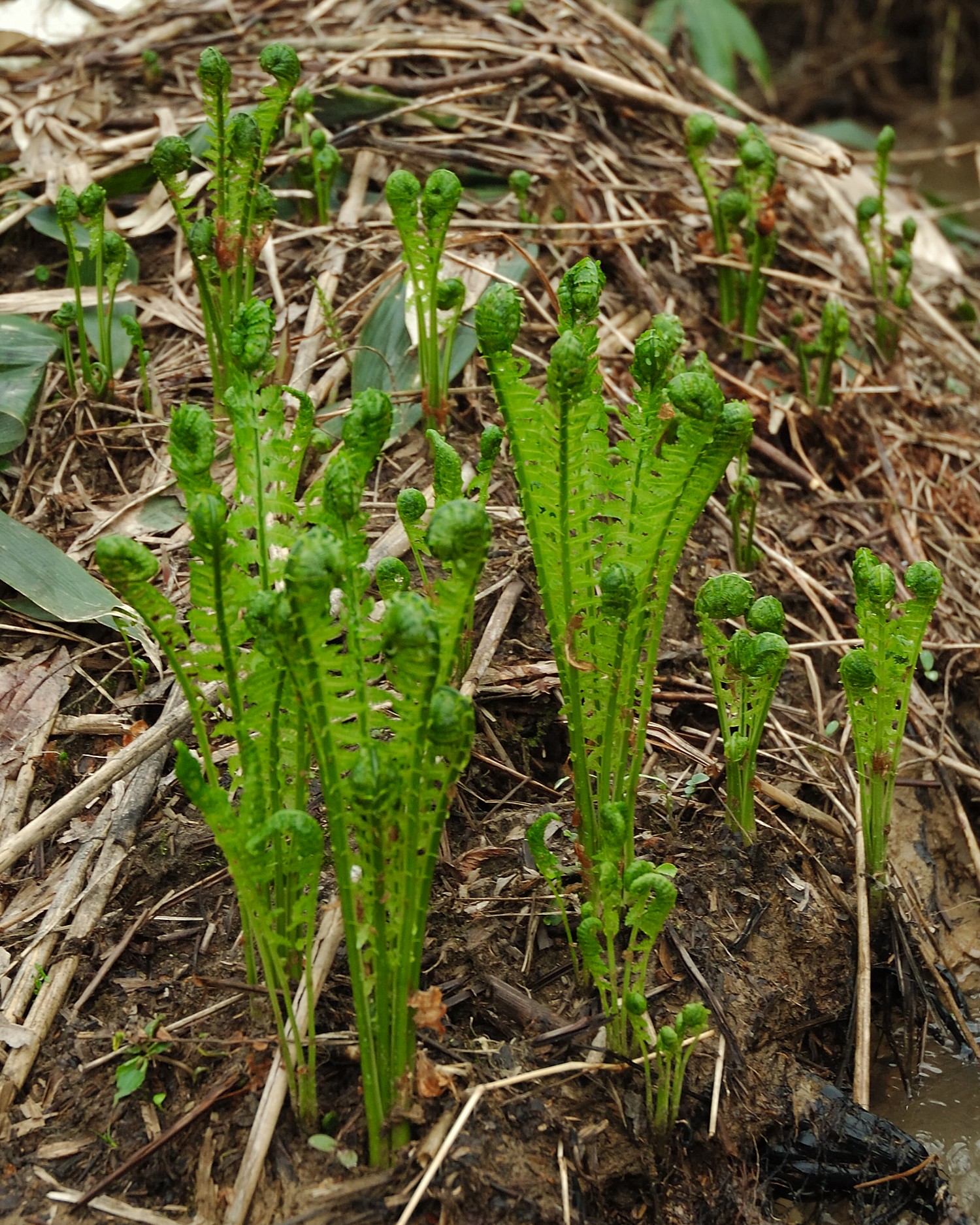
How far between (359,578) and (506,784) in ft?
2.26

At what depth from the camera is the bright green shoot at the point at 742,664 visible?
5.95 ft

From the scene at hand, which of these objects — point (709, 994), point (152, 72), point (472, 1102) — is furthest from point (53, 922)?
point (152, 72)

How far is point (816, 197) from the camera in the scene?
401cm

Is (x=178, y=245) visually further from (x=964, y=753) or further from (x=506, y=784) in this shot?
(x=964, y=753)

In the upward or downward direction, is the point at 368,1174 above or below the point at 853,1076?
above

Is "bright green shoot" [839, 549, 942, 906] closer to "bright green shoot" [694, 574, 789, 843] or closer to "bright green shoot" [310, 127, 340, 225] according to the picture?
"bright green shoot" [694, 574, 789, 843]

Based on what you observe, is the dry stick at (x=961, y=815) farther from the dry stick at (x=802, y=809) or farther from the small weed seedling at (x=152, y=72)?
the small weed seedling at (x=152, y=72)

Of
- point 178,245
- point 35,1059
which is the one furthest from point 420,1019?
point 178,245

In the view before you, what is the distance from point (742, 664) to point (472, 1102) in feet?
2.48

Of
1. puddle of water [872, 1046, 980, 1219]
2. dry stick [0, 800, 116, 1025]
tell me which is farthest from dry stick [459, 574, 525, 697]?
puddle of water [872, 1046, 980, 1219]

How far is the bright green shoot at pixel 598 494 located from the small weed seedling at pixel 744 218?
4.42ft

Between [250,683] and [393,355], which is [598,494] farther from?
[393,355]

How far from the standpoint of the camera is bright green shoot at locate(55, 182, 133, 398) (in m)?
2.32

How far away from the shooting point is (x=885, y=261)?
3152 mm
